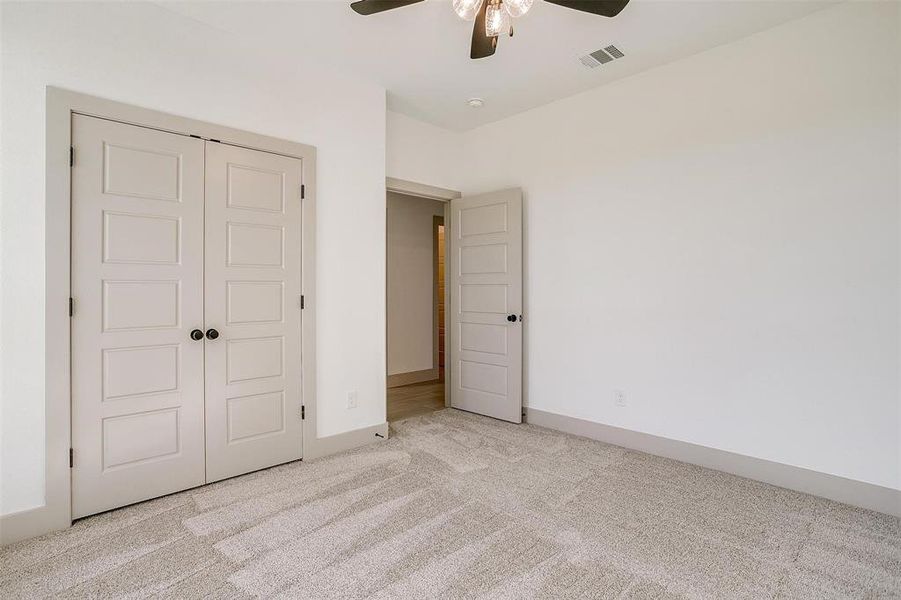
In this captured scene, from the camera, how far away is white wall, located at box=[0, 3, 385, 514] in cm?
226

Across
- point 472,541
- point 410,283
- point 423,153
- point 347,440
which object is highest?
point 423,153

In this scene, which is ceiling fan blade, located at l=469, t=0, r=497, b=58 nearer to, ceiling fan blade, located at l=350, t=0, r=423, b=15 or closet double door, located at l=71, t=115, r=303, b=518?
ceiling fan blade, located at l=350, t=0, r=423, b=15

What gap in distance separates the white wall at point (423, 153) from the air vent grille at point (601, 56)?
1.73 m

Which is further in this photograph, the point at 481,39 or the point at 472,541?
the point at 481,39

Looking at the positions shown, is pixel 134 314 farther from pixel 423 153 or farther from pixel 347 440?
pixel 423 153

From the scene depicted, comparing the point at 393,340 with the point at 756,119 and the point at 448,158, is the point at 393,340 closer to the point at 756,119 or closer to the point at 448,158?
the point at 448,158

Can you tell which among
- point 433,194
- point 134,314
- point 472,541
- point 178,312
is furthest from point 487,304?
point 134,314

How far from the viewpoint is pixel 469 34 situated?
9.74 feet

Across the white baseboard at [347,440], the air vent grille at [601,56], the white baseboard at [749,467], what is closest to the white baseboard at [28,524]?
the white baseboard at [347,440]

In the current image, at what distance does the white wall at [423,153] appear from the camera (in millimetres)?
4285

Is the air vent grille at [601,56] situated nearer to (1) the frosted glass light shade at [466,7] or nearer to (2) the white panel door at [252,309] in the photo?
(1) the frosted glass light shade at [466,7]

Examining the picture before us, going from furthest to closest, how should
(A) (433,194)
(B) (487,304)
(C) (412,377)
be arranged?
1. (C) (412,377)
2. (A) (433,194)
3. (B) (487,304)

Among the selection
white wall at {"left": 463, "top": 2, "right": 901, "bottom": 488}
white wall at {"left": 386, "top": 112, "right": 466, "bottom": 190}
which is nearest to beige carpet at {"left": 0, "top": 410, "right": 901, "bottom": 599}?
white wall at {"left": 463, "top": 2, "right": 901, "bottom": 488}

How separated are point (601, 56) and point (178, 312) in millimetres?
3359
